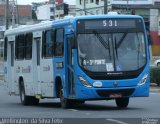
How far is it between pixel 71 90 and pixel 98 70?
1.19m

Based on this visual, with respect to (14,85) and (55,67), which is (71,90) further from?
(14,85)

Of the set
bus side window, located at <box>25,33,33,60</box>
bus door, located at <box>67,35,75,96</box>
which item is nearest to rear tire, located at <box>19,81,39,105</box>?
bus side window, located at <box>25,33,33,60</box>

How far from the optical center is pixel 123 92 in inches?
866

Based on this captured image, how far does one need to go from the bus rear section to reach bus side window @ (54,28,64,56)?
3.16ft

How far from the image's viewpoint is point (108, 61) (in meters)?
21.9

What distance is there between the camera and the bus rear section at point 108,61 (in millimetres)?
21750

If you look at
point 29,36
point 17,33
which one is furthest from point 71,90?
point 17,33

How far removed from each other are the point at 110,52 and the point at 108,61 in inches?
12.3

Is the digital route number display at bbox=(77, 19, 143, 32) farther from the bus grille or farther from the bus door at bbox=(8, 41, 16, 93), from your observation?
the bus door at bbox=(8, 41, 16, 93)

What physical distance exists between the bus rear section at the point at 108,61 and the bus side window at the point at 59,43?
965mm

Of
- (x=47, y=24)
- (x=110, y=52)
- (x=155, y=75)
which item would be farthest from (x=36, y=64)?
(x=155, y=75)

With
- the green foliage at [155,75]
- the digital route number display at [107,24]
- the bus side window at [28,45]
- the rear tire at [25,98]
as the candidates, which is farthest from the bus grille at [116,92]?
the green foliage at [155,75]

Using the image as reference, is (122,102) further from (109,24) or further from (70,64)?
(109,24)

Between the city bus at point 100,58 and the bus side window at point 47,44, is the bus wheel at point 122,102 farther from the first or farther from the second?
the bus side window at point 47,44
